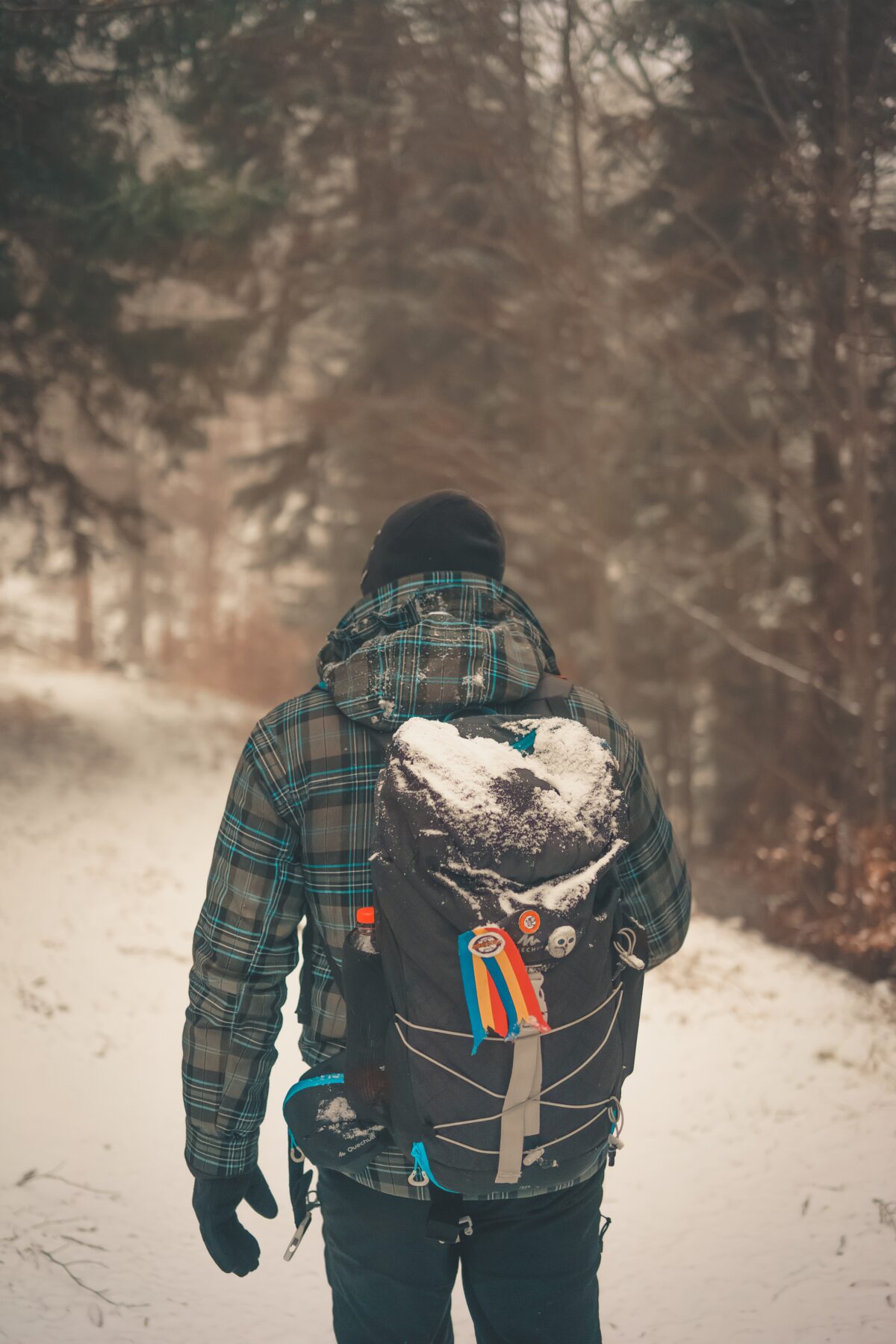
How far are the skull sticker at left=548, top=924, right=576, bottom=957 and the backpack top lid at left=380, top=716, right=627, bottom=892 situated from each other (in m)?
0.05

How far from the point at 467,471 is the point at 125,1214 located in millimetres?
9241

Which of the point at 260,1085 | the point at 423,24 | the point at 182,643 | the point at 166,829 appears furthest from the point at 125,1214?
the point at 182,643

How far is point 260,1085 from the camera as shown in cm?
239

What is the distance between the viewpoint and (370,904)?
2.20 meters

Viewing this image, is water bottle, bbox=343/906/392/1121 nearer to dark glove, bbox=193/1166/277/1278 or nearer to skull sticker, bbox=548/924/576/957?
skull sticker, bbox=548/924/576/957

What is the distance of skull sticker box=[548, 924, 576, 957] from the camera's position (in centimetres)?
190

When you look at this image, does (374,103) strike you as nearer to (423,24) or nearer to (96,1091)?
(423,24)

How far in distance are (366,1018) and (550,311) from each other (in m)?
10.1

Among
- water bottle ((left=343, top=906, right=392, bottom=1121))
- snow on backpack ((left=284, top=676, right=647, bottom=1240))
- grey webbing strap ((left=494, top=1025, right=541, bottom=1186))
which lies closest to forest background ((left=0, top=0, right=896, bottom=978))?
snow on backpack ((left=284, top=676, right=647, bottom=1240))

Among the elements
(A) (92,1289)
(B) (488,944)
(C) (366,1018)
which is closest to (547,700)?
(B) (488,944)

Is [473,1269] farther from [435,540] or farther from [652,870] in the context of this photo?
[435,540]

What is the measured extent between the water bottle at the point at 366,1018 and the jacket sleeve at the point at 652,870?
2.32 feet

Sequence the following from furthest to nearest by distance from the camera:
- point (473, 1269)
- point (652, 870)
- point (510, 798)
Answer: point (652, 870), point (473, 1269), point (510, 798)

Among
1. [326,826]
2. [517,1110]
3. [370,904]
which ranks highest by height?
[326,826]
